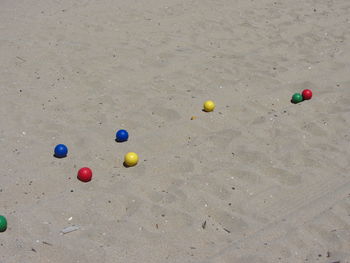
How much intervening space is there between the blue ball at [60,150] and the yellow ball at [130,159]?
0.60 meters

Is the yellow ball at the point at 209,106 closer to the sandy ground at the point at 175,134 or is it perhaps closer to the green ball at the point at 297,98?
the sandy ground at the point at 175,134

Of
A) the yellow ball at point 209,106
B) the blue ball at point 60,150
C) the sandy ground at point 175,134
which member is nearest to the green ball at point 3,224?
the sandy ground at point 175,134

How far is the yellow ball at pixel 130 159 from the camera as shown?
4953 millimetres

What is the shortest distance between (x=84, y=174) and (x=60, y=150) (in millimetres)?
474

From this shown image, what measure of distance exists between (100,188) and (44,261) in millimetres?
968

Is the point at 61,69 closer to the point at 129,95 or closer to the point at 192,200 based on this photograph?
the point at 129,95

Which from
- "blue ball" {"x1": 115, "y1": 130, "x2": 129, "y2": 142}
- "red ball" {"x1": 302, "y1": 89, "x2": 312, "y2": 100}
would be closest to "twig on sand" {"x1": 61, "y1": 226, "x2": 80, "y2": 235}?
"blue ball" {"x1": 115, "y1": 130, "x2": 129, "y2": 142}

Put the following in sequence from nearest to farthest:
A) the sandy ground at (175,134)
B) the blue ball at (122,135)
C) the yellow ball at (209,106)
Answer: the sandy ground at (175,134) → the blue ball at (122,135) → the yellow ball at (209,106)

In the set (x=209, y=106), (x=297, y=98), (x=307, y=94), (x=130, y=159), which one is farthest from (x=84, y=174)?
(x=307, y=94)

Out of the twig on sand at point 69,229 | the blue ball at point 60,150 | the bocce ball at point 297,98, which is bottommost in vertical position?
the twig on sand at point 69,229

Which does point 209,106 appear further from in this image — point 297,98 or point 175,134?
point 297,98

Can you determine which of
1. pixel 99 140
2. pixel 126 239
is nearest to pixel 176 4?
pixel 99 140

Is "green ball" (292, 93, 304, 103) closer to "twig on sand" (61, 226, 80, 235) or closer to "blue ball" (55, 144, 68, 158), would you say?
"blue ball" (55, 144, 68, 158)

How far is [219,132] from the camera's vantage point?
5566 millimetres
